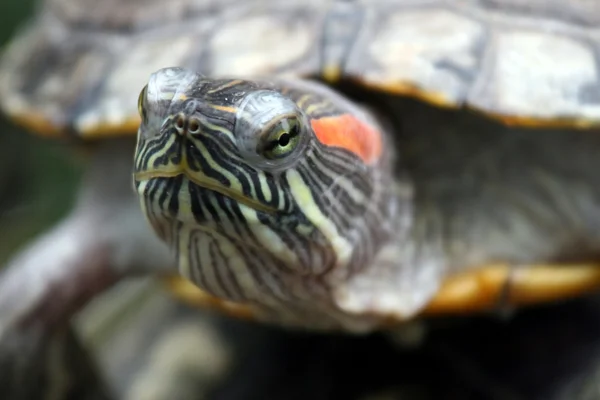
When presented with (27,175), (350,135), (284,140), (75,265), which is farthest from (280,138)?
(27,175)

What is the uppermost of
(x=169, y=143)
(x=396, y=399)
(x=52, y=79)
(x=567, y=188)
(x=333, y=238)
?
(x=169, y=143)

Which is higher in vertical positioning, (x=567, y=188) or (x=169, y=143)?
(x=169, y=143)

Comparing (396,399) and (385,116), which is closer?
(385,116)

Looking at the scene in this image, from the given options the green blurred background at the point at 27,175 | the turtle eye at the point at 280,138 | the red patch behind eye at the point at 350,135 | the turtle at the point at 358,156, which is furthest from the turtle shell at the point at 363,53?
the green blurred background at the point at 27,175

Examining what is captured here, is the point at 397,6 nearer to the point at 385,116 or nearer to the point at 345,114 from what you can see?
the point at 385,116

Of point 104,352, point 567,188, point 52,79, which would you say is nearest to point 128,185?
point 52,79

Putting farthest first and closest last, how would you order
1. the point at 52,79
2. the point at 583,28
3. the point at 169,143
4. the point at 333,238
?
the point at 52,79 → the point at 583,28 → the point at 333,238 → the point at 169,143

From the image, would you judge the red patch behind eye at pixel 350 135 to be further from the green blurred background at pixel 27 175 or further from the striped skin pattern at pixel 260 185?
the green blurred background at pixel 27 175

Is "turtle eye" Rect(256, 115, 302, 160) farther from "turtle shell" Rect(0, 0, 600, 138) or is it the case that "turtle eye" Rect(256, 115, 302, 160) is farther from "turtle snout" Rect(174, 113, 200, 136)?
"turtle shell" Rect(0, 0, 600, 138)

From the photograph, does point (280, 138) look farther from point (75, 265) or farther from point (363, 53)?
point (75, 265)
